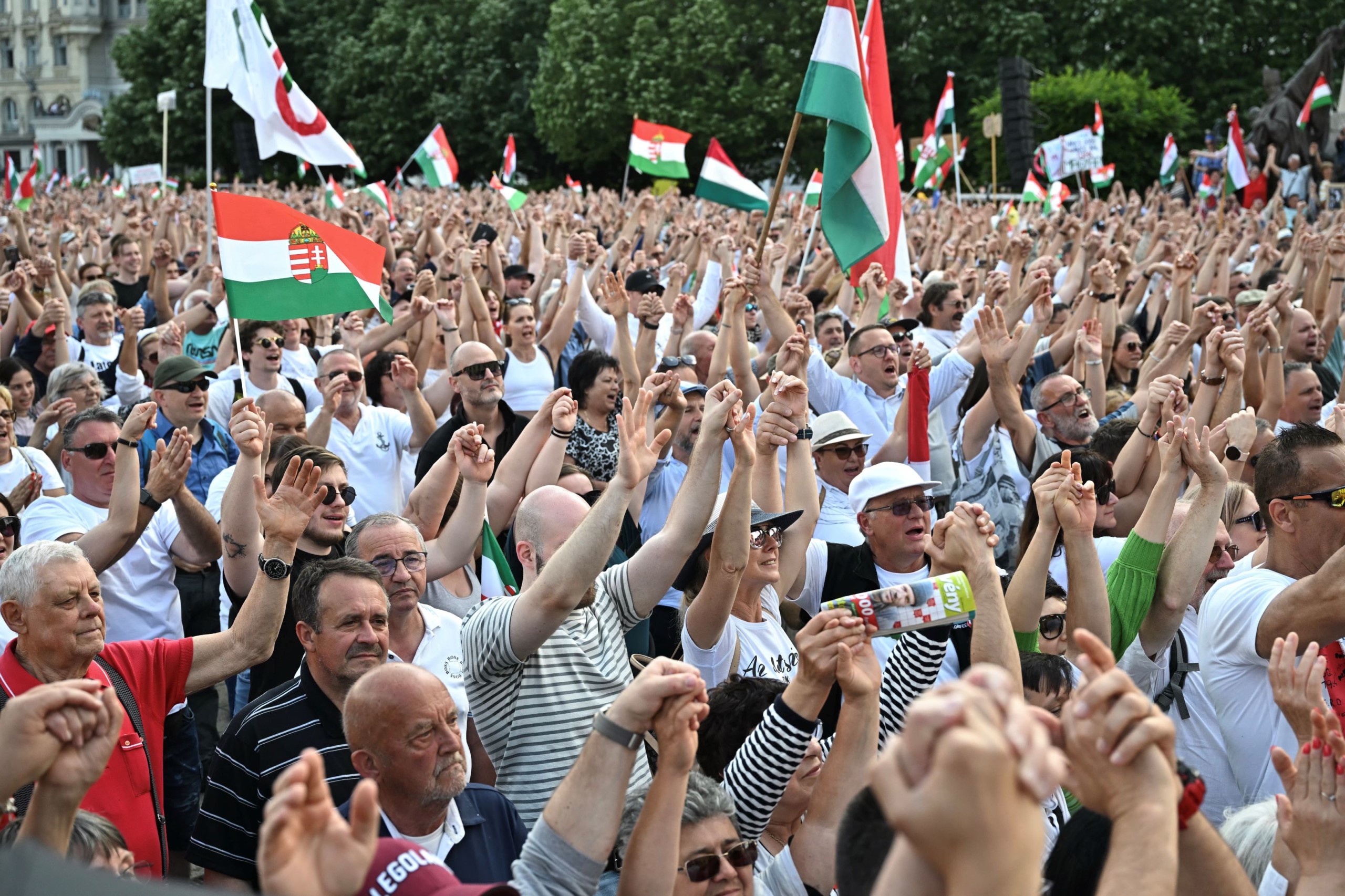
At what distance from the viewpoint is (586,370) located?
6.63 m

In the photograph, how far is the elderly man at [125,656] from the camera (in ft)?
11.9

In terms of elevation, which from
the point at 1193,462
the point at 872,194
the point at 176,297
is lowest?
the point at 176,297

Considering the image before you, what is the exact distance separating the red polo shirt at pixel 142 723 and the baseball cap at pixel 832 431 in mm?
2702

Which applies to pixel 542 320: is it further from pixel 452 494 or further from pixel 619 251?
pixel 452 494

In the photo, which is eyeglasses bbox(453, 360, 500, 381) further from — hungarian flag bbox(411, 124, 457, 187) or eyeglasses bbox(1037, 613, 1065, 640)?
hungarian flag bbox(411, 124, 457, 187)

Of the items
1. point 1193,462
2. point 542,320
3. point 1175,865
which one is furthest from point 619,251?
point 1175,865

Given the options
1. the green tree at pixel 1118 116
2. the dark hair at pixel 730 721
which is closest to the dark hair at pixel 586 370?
the dark hair at pixel 730 721

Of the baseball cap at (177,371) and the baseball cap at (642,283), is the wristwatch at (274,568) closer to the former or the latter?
the baseball cap at (177,371)

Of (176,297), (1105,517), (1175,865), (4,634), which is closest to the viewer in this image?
(1175,865)

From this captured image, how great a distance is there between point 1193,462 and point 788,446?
1397mm

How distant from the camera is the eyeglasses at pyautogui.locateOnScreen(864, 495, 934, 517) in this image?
4.82 meters

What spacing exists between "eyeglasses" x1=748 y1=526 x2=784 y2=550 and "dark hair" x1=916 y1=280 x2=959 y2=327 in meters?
5.01

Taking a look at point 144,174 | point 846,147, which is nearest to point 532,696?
point 846,147

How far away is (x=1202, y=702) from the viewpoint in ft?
14.1
